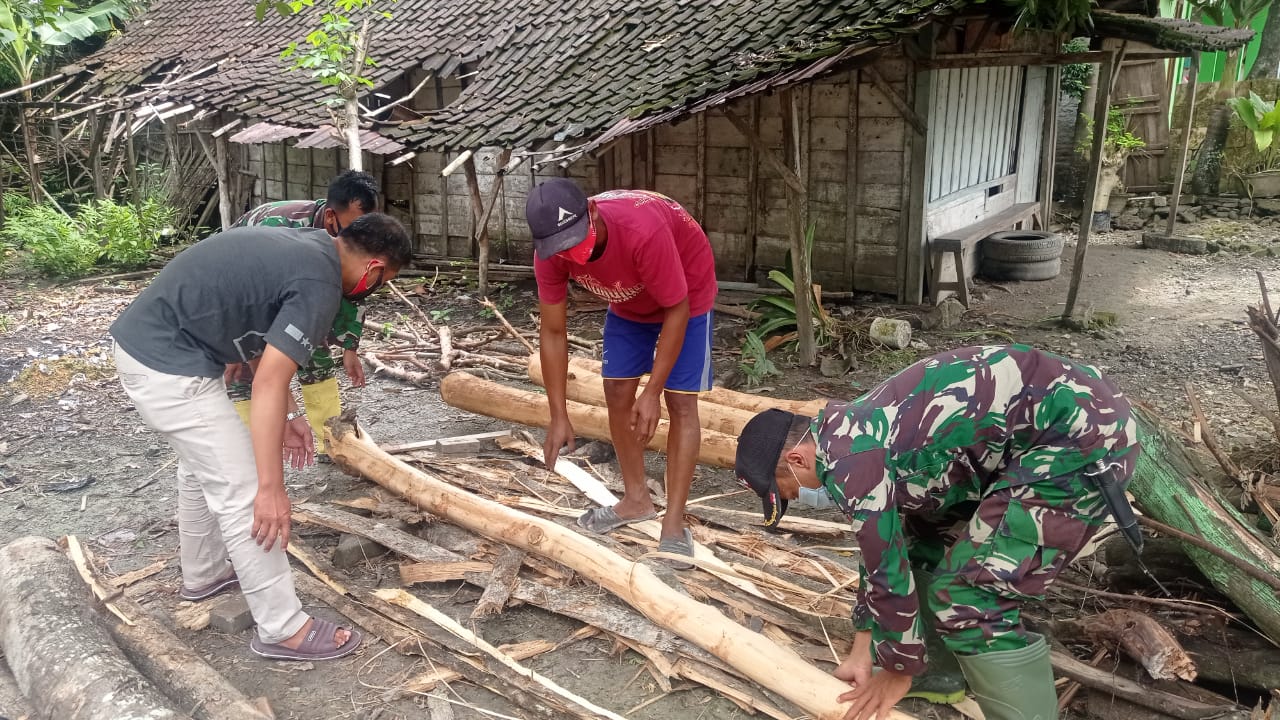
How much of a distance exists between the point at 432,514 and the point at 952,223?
779 centimetres

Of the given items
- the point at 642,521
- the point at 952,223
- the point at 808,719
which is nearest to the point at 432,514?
the point at 642,521

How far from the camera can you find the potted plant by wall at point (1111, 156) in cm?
1401

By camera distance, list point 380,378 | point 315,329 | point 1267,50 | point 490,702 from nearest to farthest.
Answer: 1. point 315,329
2. point 490,702
3. point 380,378
4. point 1267,50

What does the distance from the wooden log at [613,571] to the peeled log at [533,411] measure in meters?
0.95

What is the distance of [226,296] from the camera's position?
307 cm

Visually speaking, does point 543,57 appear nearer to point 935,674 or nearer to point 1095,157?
point 1095,157

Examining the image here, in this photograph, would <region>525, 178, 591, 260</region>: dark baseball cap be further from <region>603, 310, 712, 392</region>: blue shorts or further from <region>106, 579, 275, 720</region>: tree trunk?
<region>106, 579, 275, 720</region>: tree trunk

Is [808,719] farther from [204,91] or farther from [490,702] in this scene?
[204,91]

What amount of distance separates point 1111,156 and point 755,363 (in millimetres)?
9717

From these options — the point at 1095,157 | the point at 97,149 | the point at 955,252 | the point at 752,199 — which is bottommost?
the point at 955,252

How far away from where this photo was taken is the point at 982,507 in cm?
256

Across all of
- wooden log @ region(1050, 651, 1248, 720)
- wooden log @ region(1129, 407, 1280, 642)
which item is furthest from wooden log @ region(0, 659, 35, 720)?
wooden log @ region(1129, 407, 1280, 642)

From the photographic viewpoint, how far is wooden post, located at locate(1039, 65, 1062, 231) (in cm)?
1318

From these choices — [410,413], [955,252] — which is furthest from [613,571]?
[955,252]
